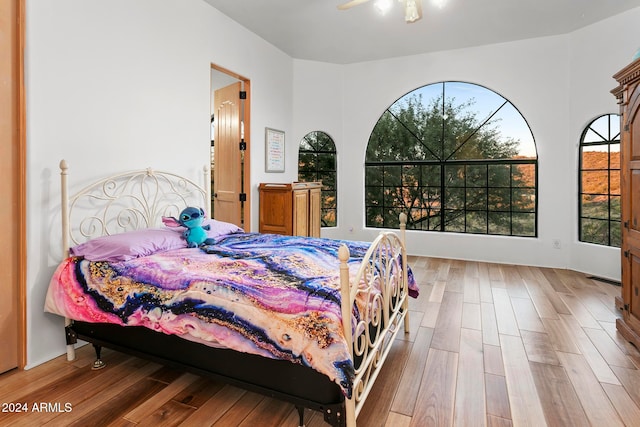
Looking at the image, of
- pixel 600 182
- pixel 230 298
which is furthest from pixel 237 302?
pixel 600 182

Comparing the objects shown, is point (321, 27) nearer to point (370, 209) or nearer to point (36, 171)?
point (370, 209)

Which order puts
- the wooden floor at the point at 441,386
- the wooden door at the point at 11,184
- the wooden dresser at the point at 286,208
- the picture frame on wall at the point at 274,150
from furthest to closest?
the picture frame on wall at the point at 274,150, the wooden dresser at the point at 286,208, the wooden door at the point at 11,184, the wooden floor at the point at 441,386

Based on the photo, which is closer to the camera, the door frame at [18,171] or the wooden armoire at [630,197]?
the door frame at [18,171]

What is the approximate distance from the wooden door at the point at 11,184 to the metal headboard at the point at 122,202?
0.24 metres

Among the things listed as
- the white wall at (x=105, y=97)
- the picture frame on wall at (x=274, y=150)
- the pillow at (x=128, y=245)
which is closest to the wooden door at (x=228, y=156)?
the picture frame on wall at (x=274, y=150)

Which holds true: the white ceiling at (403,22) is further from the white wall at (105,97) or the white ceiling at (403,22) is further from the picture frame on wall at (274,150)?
the picture frame on wall at (274,150)

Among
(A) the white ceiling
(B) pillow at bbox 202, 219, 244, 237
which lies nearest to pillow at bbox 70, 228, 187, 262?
(B) pillow at bbox 202, 219, 244, 237

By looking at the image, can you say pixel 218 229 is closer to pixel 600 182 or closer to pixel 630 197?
pixel 630 197

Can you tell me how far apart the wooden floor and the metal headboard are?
837 millimetres

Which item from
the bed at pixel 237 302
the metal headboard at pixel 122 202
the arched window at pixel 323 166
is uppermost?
the arched window at pixel 323 166

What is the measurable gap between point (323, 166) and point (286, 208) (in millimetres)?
1712

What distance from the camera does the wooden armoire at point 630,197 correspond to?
8.24 feet

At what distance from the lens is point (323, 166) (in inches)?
231

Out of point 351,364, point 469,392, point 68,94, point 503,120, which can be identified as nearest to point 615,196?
point 503,120
